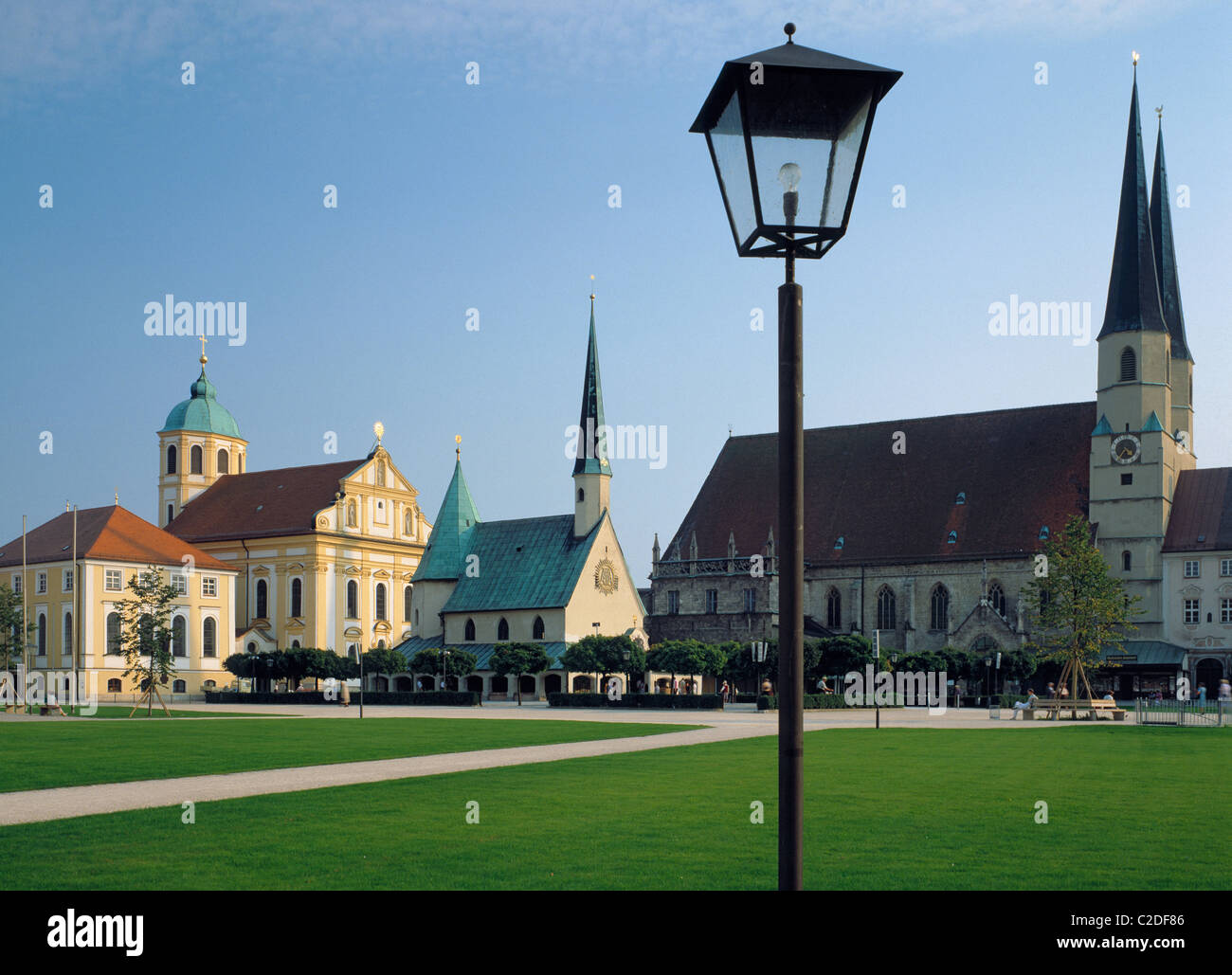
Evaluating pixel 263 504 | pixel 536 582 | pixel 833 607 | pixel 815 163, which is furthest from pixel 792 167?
pixel 263 504

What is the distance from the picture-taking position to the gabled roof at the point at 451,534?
314ft

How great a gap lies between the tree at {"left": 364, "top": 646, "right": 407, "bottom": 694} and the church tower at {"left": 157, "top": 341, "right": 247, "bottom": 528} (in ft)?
141

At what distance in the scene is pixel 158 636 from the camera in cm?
5375

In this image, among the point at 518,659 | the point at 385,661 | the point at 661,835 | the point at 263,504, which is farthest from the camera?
the point at 263,504

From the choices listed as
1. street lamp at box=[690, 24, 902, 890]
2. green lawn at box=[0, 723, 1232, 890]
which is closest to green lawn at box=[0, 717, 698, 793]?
green lawn at box=[0, 723, 1232, 890]

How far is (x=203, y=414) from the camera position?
386ft

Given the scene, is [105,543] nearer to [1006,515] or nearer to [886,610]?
[886,610]

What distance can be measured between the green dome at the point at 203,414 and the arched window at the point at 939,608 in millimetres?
67641

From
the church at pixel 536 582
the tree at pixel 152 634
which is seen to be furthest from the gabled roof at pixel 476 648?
the tree at pixel 152 634

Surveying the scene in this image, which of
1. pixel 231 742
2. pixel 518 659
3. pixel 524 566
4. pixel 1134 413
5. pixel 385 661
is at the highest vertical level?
pixel 1134 413

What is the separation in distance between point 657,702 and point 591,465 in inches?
1287

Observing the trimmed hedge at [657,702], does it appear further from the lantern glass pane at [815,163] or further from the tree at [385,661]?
the lantern glass pane at [815,163]
